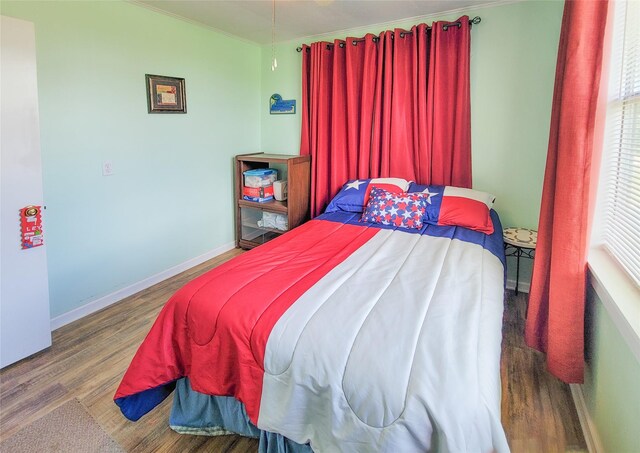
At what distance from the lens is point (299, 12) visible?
2.81 m

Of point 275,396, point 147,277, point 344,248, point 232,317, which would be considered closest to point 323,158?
Result: point 344,248

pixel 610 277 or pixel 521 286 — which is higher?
pixel 610 277

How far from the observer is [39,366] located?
2.05 meters

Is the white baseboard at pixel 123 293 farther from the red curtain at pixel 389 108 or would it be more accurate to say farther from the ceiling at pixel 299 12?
the ceiling at pixel 299 12

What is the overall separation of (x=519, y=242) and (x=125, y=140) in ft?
9.73

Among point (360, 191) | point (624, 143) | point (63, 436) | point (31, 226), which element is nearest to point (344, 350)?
point (63, 436)

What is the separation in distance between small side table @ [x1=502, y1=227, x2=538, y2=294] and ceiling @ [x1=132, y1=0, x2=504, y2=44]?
66.9 inches

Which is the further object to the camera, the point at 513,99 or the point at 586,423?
the point at 513,99

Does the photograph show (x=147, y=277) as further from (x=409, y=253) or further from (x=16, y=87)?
(x=409, y=253)

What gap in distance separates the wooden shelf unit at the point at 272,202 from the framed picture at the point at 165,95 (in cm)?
81

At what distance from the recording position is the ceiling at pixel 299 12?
104 inches

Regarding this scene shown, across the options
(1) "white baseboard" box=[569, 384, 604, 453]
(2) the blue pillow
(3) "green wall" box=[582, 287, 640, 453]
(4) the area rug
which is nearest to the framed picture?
(2) the blue pillow

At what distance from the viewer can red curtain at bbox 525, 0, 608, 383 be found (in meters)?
1.46

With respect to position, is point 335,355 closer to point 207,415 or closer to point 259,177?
point 207,415
